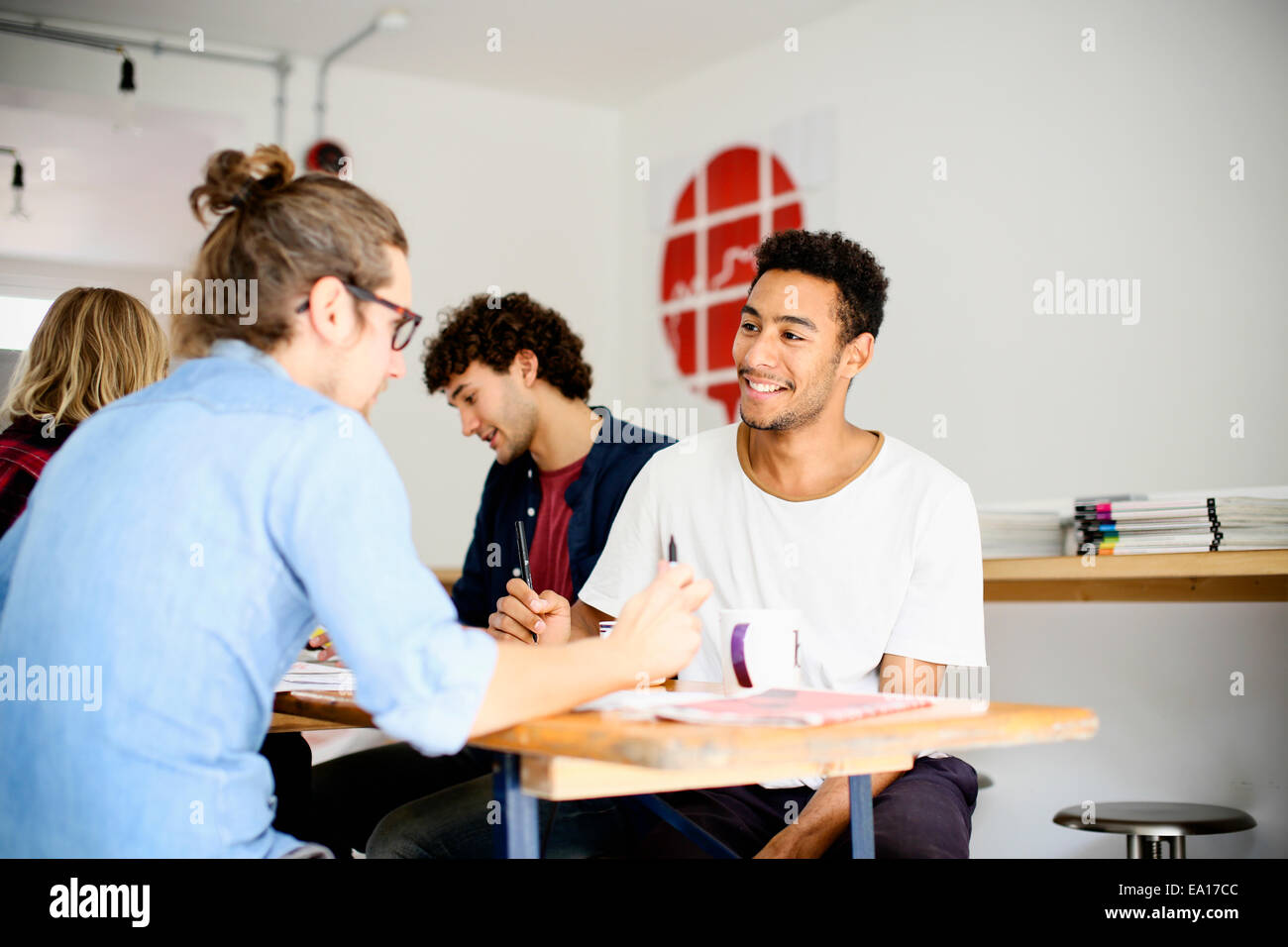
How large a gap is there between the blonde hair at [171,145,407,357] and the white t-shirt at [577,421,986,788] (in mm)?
943

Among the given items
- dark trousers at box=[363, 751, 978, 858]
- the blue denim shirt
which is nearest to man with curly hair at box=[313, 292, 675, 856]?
dark trousers at box=[363, 751, 978, 858]

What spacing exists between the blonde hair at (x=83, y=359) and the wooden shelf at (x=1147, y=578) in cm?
188

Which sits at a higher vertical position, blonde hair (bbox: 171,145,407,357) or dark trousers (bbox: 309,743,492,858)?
blonde hair (bbox: 171,145,407,357)

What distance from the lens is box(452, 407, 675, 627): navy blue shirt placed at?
2842mm

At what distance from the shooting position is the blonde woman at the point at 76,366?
2.25 metres

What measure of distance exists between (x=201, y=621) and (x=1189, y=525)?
2.16 meters

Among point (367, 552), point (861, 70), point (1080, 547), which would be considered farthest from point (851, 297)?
point (861, 70)

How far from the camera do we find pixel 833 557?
2059 mm

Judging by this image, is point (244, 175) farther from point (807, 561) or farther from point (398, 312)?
point (807, 561)

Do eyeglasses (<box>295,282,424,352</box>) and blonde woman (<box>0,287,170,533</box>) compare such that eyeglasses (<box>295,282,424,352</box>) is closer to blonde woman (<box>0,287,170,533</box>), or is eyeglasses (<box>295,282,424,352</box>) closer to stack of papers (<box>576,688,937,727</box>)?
stack of papers (<box>576,688,937,727</box>)

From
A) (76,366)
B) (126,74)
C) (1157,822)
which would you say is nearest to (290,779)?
(76,366)

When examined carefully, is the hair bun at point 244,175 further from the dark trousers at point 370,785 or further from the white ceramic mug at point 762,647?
the dark trousers at point 370,785

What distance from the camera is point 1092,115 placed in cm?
366
